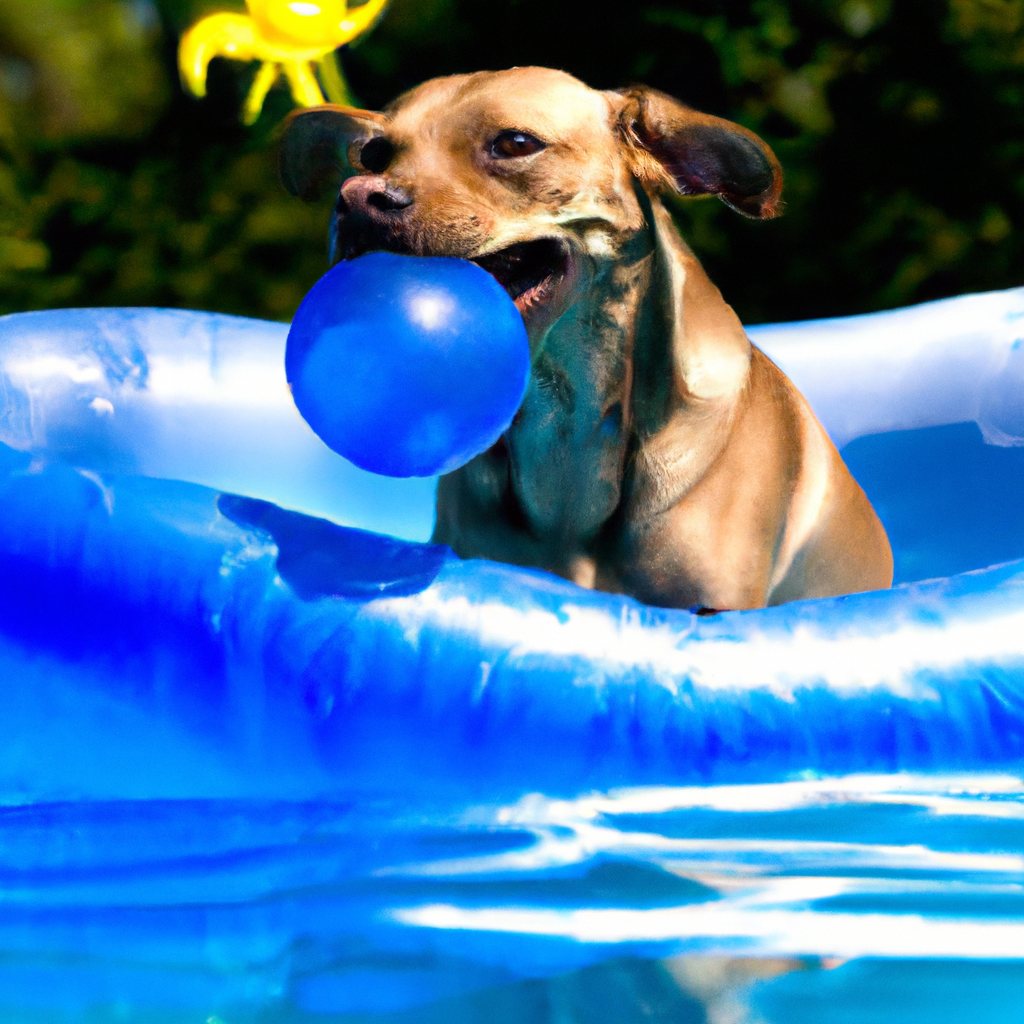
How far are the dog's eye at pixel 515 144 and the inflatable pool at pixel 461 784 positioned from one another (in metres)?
0.61

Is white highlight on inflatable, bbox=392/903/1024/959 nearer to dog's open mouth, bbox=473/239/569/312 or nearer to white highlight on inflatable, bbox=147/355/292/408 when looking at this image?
dog's open mouth, bbox=473/239/569/312

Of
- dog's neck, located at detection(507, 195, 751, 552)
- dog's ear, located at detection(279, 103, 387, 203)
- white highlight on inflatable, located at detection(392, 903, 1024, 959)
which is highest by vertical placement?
dog's ear, located at detection(279, 103, 387, 203)

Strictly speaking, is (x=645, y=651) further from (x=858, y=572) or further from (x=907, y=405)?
(x=907, y=405)

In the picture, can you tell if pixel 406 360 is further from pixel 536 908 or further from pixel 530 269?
pixel 536 908

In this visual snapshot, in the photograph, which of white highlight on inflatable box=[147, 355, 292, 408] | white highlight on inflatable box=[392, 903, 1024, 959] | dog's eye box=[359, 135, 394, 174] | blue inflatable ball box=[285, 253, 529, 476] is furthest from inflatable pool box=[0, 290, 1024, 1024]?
white highlight on inflatable box=[147, 355, 292, 408]

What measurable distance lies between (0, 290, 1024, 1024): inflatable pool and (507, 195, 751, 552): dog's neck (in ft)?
1.18

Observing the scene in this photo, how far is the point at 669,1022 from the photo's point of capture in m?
1.12

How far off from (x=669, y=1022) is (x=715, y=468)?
3.44 ft

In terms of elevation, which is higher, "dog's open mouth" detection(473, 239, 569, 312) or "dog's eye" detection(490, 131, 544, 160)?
"dog's eye" detection(490, 131, 544, 160)

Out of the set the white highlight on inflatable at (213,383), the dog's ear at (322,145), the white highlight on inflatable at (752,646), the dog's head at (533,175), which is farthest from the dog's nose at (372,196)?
the white highlight on inflatable at (213,383)

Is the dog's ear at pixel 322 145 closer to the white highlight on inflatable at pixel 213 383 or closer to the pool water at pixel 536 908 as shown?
the white highlight on inflatable at pixel 213 383

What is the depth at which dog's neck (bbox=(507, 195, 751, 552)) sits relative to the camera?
190 cm

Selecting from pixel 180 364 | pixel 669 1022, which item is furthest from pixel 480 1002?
pixel 180 364

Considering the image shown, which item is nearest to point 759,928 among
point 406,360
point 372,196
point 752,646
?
point 752,646
